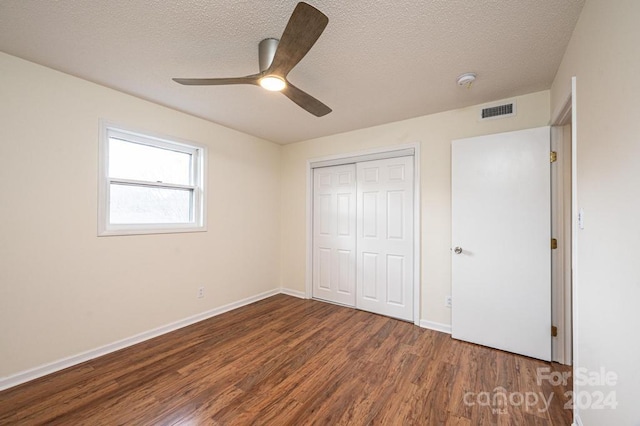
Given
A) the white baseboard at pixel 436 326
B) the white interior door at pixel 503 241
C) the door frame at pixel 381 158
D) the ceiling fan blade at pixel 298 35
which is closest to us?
the ceiling fan blade at pixel 298 35

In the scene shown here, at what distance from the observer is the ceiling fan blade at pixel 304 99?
1773mm

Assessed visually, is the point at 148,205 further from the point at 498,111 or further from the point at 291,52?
the point at 498,111

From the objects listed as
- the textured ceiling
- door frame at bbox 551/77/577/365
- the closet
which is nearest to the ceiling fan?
the textured ceiling

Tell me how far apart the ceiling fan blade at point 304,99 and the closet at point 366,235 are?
1595 millimetres

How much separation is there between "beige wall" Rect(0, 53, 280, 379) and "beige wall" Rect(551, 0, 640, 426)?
3.42 metres

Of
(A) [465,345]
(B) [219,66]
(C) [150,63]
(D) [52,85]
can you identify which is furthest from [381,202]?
(D) [52,85]

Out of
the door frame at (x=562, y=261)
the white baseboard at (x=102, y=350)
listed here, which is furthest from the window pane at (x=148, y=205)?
the door frame at (x=562, y=261)

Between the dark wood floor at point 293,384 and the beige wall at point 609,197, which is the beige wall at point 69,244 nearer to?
the dark wood floor at point 293,384

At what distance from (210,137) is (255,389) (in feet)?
9.27

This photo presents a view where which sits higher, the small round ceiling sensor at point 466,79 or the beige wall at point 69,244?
the small round ceiling sensor at point 466,79

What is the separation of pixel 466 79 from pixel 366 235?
81.1 inches

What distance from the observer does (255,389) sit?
1.87m

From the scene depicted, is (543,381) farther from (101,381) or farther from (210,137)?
(210,137)

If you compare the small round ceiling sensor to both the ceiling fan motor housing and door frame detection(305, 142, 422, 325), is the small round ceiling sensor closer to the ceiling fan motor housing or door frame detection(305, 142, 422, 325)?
door frame detection(305, 142, 422, 325)
